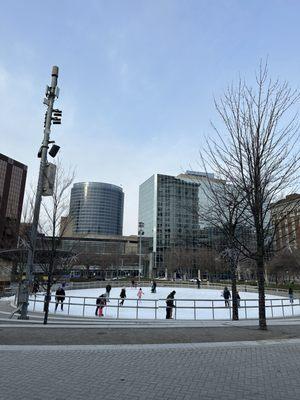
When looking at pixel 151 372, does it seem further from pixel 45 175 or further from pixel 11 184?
pixel 11 184

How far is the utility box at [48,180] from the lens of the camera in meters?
13.2

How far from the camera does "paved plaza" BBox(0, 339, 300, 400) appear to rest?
5035mm

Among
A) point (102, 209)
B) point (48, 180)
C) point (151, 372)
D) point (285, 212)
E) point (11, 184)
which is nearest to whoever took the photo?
point (151, 372)

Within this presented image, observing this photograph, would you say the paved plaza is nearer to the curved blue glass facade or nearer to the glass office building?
the glass office building

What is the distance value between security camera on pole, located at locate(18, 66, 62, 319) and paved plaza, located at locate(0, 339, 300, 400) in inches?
235

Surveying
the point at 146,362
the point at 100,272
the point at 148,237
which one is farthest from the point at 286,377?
the point at 148,237

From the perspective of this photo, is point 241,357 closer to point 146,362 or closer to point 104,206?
point 146,362

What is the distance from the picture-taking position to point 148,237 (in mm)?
144625

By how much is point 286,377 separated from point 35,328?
7345 mm

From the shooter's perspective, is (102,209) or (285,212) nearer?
(285,212)

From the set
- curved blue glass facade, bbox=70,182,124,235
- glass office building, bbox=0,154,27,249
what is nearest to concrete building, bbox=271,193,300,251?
glass office building, bbox=0,154,27,249

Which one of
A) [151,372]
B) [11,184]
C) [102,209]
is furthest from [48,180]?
[102,209]

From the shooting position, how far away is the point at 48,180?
13344 mm

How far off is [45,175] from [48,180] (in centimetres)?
26
